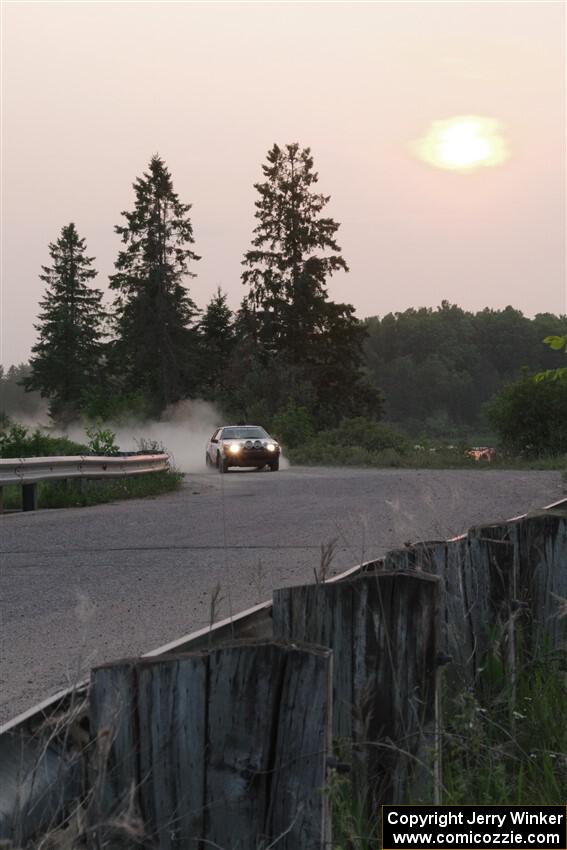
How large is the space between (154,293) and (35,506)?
58.5 meters

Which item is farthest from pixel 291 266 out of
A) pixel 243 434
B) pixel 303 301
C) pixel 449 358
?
pixel 449 358

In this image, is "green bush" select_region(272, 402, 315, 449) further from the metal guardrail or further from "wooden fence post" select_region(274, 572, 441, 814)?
"wooden fence post" select_region(274, 572, 441, 814)

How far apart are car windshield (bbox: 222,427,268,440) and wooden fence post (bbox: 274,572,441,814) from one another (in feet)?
94.2

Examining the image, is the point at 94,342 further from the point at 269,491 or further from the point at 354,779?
the point at 354,779

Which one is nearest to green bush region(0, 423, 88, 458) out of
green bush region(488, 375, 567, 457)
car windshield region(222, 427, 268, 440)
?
car windshield region(222, 427, 268, 440)

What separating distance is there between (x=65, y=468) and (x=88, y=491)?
2.72ft

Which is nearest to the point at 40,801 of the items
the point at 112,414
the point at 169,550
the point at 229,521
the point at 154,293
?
the point at 169,550

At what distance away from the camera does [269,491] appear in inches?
789

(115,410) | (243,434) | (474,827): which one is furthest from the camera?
(115,410)

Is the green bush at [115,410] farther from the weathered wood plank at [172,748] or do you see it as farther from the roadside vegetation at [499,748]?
the weathered wood plank at [172,748]

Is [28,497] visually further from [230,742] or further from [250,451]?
[250,451]

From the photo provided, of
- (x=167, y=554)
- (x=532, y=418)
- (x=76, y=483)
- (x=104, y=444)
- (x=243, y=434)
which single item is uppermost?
(x=532, y=418)

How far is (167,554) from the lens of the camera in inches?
418

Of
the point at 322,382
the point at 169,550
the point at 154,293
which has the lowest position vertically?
the point at 169,550
